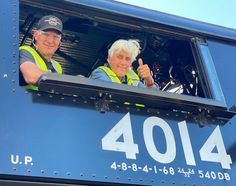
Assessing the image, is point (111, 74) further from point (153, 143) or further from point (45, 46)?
point (153, 143)

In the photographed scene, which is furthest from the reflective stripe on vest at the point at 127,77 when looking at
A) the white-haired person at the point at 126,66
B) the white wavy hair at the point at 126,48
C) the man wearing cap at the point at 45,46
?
the man wearing cap at the point at 45,46

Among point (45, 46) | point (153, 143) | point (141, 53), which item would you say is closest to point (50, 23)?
point (45, 46)

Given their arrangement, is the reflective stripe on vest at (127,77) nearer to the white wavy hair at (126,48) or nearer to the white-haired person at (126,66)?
the white-haired person at (126,66)

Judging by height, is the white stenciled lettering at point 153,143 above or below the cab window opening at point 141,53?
below

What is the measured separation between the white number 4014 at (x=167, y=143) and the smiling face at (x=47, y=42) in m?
0.60

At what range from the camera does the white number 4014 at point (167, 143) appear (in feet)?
8.78

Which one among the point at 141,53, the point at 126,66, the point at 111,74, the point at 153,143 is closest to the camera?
the point at 153,143

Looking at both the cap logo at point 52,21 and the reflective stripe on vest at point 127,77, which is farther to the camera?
the reflective stripe on vest at point 127,77

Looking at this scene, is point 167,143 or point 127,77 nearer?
point 167,143

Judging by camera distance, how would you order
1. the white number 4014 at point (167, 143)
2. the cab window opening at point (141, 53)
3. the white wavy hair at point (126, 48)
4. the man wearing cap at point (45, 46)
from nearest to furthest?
the white number 4014 at point (167, 143)
the man wearing cap at point (45, 46)
the white wavy hair at point (126, 48)
the cab window opening at point (141, 53)

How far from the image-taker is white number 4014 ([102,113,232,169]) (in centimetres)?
268

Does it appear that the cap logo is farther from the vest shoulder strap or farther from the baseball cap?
the vest shoulder strap

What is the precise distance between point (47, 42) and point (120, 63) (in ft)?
1.61

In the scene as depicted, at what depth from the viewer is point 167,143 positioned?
111 inches
